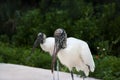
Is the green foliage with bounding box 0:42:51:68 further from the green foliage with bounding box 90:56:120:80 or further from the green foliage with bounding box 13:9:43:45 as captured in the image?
the green foliage with bounding box 13:9:43:45

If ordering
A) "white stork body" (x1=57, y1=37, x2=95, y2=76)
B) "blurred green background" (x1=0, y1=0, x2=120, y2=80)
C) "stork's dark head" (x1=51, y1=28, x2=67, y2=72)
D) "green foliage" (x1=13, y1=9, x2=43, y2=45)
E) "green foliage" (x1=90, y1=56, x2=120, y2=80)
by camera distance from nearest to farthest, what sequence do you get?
"stork's dark head" (x1=51, y1=28, x2=67, y2=72), "white stork body" (x1=57, y1=37, x2=95, y2=76), "green foliage" (x1=90, y1=56, x2=120, y2=80), "blurred green background" (x1=0, y1=0, x2=120, y2=80), "green foliage" (x1=13, y1=9, x2=43, y2=45)

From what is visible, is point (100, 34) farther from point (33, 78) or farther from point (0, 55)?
point (33, 78)

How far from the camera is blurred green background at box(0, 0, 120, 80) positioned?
10.6 metres

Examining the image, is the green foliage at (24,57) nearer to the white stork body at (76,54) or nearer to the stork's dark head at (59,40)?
the white stork body at (76,54)

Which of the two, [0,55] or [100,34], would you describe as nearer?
[0,55]

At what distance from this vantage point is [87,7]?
38.8ft

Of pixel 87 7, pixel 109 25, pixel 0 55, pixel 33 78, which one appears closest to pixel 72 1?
pixel 87 7

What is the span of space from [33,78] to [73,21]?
4.02m

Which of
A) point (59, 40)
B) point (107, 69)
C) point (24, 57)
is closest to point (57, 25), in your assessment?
point (24, 57)

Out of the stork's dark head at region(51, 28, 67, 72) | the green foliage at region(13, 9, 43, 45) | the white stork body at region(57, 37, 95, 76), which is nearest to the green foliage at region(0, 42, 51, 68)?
the green foliage at region(13, 9, 43, 45)

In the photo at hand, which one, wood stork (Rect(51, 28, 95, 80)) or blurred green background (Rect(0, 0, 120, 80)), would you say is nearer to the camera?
wood stork (Rect(51, 28, 95, 80))

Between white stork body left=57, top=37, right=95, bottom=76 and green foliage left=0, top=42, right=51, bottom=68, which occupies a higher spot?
green foliage left=0, top=42, right=51, bottom=68

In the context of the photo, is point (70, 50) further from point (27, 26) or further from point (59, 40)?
point (27, 26)

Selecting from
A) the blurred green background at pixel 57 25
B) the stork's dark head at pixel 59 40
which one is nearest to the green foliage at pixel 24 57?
the blurred green background at pixel 57 25
